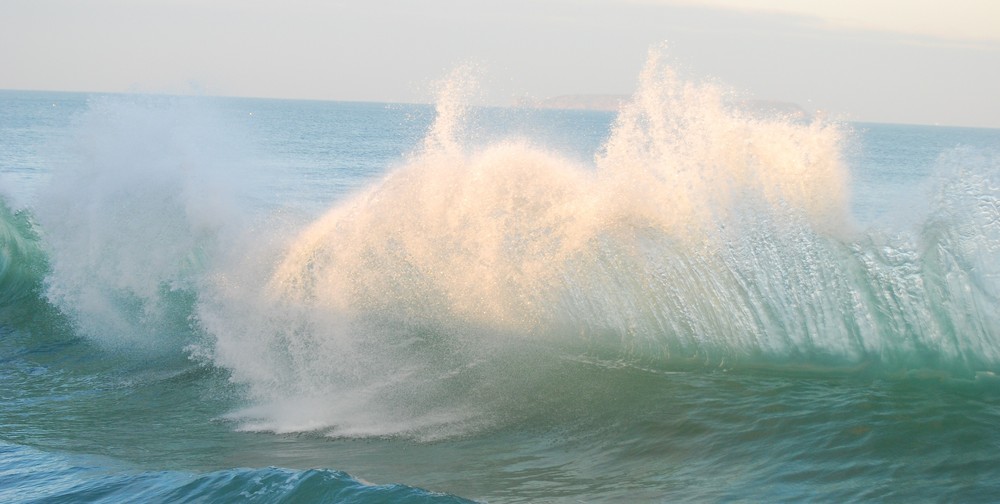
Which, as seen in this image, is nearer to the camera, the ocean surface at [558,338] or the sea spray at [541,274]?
the ocean surface at [558,338]

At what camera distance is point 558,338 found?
10625 mm

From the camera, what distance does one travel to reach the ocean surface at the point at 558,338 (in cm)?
745

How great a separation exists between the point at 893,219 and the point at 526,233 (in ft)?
12.9

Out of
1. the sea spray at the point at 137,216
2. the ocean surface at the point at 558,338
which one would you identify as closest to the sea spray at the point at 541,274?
the ocean surface at the point at 558,338

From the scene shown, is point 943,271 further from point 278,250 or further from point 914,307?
point 278,250

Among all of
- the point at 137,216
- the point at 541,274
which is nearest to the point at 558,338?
the point at 541,274

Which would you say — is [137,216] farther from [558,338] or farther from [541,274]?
[558,338]

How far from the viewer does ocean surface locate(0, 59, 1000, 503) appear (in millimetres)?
7453

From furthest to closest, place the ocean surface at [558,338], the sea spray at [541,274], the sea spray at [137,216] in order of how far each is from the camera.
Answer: the sea spray at [137,216], the sea spray at [541,274], the ocean surface at [558,338]

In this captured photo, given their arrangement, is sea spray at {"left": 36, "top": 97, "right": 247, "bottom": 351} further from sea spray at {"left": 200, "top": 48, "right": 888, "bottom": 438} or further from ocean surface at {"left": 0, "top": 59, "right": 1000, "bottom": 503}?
sea spray at {"left": 200, "top": 48, "right": 888, "bottom": 438}

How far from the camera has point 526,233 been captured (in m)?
10.8

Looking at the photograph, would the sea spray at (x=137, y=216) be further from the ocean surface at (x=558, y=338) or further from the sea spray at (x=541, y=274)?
the sea spray at (x=541, y=274)

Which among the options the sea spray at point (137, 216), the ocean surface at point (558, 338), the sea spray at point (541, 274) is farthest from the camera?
the sea spray at point (137, 216)

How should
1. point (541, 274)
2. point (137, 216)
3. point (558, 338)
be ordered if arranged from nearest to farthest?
point (558, 338), point (541, 274), point (137, 216)
